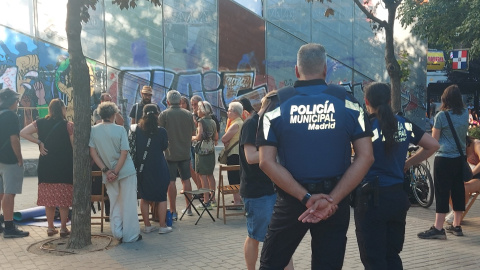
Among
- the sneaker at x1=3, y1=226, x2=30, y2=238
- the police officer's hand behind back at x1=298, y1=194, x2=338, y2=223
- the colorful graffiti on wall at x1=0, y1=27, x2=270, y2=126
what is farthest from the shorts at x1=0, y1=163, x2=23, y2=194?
the colorful graffiti on wall at x1=0, y1=27, x2=270, y2=126

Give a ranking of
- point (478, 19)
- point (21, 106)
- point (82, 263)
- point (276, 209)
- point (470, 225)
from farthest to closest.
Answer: point (21, 106)
point (478, 19)
point (470, 225)
point (82, 263)
point (276, 209)

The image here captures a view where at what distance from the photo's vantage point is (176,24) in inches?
856

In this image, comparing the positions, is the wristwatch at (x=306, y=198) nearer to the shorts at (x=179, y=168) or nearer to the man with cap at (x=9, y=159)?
the man with cap at (x=9, y=159)

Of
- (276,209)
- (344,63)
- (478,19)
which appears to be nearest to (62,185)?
(276,209)

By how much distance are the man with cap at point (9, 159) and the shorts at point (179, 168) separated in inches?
85.2

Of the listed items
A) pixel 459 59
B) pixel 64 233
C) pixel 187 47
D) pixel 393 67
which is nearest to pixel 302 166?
pixel 64 233

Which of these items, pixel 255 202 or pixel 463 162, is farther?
pixel 463 162

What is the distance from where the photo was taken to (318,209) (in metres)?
3.05

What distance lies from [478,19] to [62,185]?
46.7ft

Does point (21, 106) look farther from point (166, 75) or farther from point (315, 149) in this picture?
point (315, 149)

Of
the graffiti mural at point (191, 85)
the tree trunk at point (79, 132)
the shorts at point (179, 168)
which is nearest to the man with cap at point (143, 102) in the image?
the shorts at point (179, 168)

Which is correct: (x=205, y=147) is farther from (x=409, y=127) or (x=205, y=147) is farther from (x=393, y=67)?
(x=409, y=127)

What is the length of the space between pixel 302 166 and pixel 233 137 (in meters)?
4.87

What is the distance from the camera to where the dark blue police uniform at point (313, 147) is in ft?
10.2
